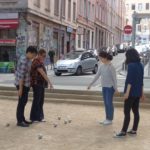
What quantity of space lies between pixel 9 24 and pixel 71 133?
2367 centimetres

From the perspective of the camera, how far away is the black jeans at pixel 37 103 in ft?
34.1

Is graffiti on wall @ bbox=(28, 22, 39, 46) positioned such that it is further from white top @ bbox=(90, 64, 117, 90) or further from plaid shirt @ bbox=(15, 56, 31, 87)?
plaid shirt @ bbox=(15, 56, 31, 87)

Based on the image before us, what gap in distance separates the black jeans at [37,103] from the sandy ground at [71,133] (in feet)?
0.81

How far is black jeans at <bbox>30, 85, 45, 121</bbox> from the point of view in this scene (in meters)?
10.4

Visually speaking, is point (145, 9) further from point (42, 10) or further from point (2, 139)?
point (2, 139)

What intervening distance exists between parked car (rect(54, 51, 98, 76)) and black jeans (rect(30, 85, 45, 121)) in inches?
685

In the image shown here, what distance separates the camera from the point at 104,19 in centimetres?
7044

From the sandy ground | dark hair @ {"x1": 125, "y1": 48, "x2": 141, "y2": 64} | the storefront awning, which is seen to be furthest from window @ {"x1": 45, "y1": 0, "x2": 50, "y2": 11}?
dark hair @ {"x1": 125, "y1": 48, "x2": 141, "y2": 64}

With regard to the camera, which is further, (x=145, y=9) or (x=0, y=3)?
(x=145, y=9)

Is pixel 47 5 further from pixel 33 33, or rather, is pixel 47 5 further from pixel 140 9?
pixel 140 9

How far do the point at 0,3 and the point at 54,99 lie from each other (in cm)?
2007

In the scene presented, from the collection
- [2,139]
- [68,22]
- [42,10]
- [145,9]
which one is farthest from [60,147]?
[145,9]

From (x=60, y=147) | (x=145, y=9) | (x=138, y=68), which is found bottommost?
(x=60, y=147)

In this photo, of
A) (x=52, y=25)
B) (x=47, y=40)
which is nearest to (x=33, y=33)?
(x=47, y=40)
